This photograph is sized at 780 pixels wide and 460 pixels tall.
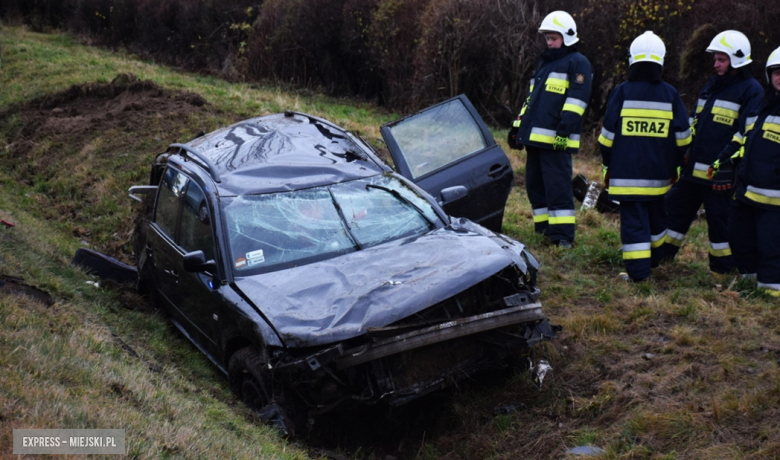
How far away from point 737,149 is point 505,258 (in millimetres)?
2834

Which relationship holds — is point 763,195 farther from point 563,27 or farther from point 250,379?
point 250,379

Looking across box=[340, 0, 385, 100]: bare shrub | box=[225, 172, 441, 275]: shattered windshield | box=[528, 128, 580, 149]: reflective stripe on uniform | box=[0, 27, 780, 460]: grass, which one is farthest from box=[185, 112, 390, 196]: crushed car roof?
box=[340, 0, 385, 100]: bare shrub

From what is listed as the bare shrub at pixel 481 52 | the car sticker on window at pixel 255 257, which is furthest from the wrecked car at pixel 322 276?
the bare shrub at pixel 481 52

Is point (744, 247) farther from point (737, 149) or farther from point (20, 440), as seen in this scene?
point (20, 440)

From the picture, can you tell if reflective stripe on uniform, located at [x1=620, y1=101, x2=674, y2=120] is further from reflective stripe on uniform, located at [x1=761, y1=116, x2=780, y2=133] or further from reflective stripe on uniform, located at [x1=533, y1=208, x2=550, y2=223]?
reflective stripe on uniform, located at [x1=533, y1=208, x2=550, y2=223]

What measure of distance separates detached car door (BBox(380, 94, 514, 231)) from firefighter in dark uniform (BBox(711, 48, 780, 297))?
1.90m

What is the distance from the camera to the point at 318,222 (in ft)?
18.5

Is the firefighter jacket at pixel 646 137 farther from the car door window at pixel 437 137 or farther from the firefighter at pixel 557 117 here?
the car door window at pixel 437 137

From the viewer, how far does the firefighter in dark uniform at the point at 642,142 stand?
6.79 meters

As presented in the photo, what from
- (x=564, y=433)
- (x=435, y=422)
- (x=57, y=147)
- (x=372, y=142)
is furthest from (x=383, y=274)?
(x=57, y=147)

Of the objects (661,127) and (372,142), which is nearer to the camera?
(661,127)

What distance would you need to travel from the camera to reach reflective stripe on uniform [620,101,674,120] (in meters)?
6.80

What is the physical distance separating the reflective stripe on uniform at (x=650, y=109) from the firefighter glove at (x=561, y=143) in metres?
0.82

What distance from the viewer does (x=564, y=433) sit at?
4.82 metres
